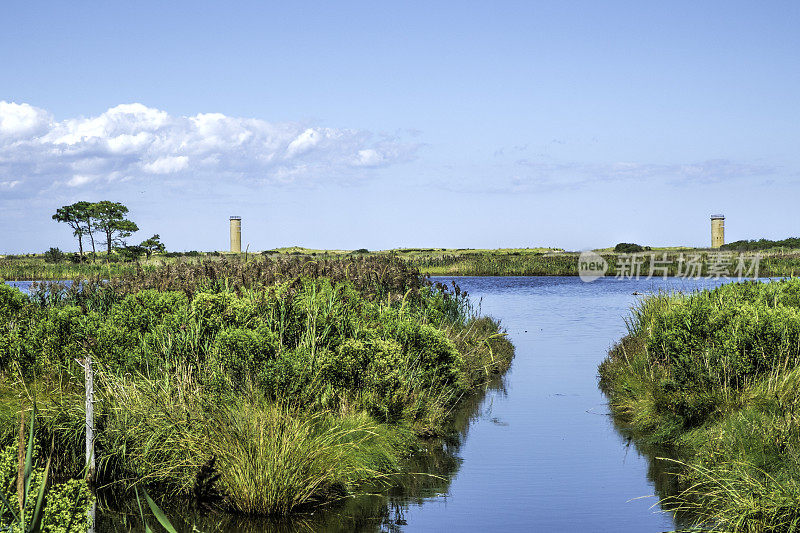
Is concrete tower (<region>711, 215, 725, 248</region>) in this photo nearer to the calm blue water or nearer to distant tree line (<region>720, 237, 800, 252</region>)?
distant tree line (<region>720, 237, 800, 252</region>)

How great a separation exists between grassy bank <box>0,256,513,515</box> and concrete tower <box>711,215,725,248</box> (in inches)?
3796

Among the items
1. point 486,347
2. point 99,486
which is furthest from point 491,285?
point 99,486

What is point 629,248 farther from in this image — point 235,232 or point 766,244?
point 235,232

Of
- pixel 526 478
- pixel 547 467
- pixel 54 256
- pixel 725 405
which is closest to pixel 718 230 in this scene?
pixel 54 256

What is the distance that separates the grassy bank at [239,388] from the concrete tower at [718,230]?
316 ft

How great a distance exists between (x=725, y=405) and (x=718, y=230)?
99.0 m

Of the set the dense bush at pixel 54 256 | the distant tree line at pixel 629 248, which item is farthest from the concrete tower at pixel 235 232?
the distant tree line at pixel 629 248

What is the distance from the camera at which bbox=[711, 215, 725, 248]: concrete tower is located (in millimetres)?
101438

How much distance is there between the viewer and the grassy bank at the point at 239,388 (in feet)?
24.8

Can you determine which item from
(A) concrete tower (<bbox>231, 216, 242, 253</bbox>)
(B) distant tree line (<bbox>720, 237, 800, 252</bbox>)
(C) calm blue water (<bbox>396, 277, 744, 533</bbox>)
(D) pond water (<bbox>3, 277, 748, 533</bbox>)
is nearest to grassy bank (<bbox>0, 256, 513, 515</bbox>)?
(D) pond water (<bbox>3, 277, 748, 533</bbox>)

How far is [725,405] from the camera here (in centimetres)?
980

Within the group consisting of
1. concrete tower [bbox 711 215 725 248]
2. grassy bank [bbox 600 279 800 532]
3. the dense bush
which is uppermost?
concrete tower [bbox 711 215 725 248]

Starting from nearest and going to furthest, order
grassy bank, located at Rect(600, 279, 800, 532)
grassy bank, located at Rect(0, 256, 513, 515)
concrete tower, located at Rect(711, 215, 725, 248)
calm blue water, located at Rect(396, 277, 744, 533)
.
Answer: grassy bank, located at Rect(600, 279, 800, 532) < calm blue water, located at Rect(396, 277, 744, 533) < grassy bank, located at Rect(0, 256, 513, 515) < concrete tower, located at Rect(711, 215, 725, 248)

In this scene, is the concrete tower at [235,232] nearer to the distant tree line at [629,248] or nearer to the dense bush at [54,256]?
the dense bush at [54,256]
